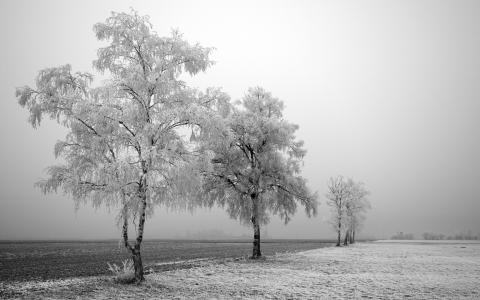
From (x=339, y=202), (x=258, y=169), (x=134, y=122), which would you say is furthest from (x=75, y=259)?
(x=339, y=202)

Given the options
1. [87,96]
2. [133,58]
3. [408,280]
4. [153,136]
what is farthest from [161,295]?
[408,280]

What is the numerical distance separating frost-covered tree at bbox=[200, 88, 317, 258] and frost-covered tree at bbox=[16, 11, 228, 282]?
11.9 m

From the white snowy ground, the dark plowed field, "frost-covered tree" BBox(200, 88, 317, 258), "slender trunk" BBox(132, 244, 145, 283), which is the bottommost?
the dark plowed field

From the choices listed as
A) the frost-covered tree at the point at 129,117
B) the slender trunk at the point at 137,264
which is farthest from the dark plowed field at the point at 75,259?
the frost-covered tree at the point at 129,117

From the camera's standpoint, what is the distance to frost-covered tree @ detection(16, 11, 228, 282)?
15.0 metres

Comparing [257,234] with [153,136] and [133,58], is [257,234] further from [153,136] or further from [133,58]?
[133,58]

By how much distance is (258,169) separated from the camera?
3011 cm

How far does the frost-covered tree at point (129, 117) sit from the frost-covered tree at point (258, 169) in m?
11.9

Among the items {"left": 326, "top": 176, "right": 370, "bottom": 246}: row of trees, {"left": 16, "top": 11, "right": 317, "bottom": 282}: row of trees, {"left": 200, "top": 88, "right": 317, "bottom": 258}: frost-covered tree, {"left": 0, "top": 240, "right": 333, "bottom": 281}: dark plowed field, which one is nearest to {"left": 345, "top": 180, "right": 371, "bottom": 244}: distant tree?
{"left": 326, "top": 176, "right": 370, "bottom": 246}: row of trees

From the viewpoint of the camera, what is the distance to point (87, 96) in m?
16.7

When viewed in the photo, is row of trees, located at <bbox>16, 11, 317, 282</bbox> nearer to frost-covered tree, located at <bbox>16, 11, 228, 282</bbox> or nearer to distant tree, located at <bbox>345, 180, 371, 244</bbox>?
frost-covered tree, located at <bbox>16, 11, 228, 282</bbox>

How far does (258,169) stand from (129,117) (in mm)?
16481

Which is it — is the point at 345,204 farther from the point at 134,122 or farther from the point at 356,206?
the point at 134,122

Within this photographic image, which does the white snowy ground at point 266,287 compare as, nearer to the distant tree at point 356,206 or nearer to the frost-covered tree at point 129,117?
the frost-covered tree at point 129,117
